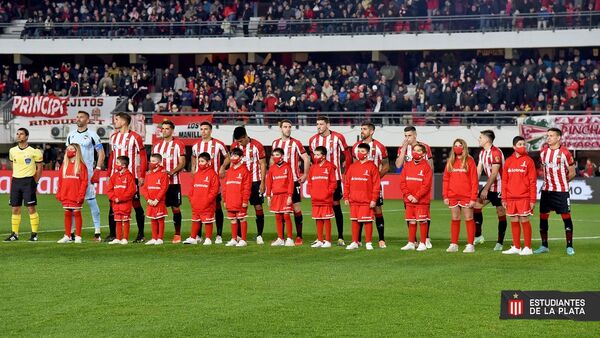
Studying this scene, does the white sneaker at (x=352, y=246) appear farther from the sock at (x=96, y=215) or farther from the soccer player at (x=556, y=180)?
the sock at (x=96, y=215)

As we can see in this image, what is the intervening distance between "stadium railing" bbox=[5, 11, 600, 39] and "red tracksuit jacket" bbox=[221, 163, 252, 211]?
89.4 ft

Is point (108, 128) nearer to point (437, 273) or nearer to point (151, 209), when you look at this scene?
point (151, 209)

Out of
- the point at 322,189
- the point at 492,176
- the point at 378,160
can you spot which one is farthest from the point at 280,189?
the point at 492,176

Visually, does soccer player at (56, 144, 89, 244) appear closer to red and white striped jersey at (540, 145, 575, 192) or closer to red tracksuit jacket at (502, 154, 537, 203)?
red tracksuit jacket at (502, 154, 537, 203)

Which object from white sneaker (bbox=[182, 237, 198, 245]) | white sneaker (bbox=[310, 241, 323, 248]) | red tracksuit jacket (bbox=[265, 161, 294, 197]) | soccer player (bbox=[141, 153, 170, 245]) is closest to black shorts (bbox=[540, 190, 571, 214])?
white sneaker (bbox=[310, 241, 323, 248])

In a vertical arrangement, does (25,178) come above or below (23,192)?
above

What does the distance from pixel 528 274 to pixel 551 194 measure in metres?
→ 3.44

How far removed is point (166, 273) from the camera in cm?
1577

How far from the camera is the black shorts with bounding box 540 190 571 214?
61.5 ft

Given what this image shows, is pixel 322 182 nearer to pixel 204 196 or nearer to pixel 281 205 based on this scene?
pixel 281 205

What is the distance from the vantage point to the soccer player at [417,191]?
19.2 metres

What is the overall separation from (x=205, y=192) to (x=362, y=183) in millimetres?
2845

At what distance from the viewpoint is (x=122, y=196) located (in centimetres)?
2059

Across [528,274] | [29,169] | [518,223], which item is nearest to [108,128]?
[29,169]
